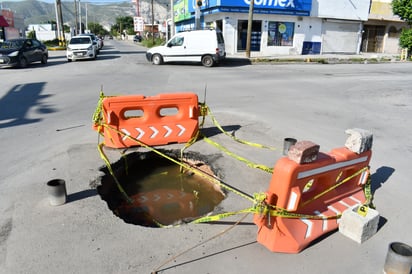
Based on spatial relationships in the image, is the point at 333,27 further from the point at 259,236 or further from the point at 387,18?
the point at 259,236

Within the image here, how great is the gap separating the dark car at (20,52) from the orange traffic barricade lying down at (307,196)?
19.7m

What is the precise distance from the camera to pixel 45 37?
77250 millimetres

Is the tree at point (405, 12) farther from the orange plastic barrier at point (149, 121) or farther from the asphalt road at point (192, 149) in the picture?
the orange plastic barrier at point (149, 121)

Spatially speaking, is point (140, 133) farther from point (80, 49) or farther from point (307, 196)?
point (80, 49)

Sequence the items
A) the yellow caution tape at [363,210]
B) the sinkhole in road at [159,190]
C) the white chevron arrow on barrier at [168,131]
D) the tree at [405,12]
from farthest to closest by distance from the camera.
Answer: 1. the tree at [405,12]
2. the white chevron arrow on barrier at [168,131]
3. the sinkhole in road at [159,190]
4. the yellow caution tape at [363,210]

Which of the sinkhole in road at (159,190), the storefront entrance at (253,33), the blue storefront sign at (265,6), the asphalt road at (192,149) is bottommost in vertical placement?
the sinkhole in road at (159,190)

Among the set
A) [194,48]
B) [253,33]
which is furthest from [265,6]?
Result: [194,48]

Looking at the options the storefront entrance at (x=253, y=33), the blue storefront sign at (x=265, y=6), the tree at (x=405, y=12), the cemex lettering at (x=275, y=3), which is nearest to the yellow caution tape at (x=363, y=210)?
the blue storefront sign at (x=265, y=6)

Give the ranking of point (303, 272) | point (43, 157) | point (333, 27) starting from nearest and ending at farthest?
point (303, 272), point (43, 157), point (333, 27)

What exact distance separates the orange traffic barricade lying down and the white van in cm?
1698

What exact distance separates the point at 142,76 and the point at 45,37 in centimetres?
7289

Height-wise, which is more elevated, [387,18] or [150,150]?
[387,18]

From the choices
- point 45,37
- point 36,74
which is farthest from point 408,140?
point 45,37

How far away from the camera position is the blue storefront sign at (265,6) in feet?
88.5
